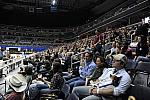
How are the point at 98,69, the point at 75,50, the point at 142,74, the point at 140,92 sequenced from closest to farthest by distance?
the point at 140,92
the point at 142,74
the point at 98,69
the point at 75,50

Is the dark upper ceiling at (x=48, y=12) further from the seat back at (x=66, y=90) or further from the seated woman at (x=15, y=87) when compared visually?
the seated woman at (x=15, y=87)

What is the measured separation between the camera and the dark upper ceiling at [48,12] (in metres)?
29.2

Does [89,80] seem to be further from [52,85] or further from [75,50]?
[75,50]

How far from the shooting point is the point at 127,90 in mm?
3855

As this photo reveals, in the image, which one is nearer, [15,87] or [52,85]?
[15,87]

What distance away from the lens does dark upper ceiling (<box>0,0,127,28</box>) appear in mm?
A: 29156

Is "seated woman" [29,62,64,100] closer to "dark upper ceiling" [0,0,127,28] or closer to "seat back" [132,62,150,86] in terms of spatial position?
"seat back" [132,62,150,86]

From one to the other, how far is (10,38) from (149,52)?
27367mm

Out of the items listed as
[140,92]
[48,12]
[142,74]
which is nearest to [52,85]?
[142,74]

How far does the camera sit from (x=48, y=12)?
32469mm

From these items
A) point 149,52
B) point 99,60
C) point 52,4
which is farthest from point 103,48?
point 52,4

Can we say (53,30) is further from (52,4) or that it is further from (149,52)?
(149,52)

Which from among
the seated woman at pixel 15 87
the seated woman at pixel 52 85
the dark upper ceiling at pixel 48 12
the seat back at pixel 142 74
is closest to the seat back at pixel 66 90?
the seated woman at pixel 52 85

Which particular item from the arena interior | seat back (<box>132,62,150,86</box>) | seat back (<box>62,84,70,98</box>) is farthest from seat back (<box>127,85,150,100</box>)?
seat back (<box>62,84,70,98</box>)
